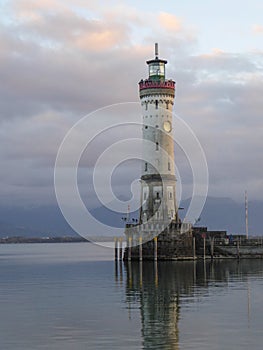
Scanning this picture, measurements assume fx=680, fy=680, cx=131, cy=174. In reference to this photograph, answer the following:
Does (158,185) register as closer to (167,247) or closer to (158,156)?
(158,156)

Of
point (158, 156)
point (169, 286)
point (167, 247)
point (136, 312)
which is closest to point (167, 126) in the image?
point (158, 156)

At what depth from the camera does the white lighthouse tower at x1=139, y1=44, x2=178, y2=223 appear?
105m

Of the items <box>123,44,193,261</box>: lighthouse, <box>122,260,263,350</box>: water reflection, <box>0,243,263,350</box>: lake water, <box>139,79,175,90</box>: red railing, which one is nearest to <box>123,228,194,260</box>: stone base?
<box>123,44,193,261</box>: lighthouse

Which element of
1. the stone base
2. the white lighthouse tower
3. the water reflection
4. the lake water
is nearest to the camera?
the lake water

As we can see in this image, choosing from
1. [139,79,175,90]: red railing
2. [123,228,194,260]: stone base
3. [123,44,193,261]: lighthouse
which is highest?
[139,79,175,90]: red railing

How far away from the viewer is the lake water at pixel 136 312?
38.9 meters

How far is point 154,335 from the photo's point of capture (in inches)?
1594

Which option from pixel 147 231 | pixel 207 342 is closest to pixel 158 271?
pixel 147 231

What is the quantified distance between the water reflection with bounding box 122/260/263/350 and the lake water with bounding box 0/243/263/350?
0.22 ft

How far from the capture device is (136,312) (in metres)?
49.7

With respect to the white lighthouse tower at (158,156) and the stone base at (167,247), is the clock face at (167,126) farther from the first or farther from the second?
the stone base at (167,247)

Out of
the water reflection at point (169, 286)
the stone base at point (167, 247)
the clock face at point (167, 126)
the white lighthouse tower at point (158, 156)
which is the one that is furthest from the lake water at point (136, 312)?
the clock face at point (167, 126)

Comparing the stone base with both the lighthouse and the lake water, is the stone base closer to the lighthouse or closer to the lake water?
the lighthouse

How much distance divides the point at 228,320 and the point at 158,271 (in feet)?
139
